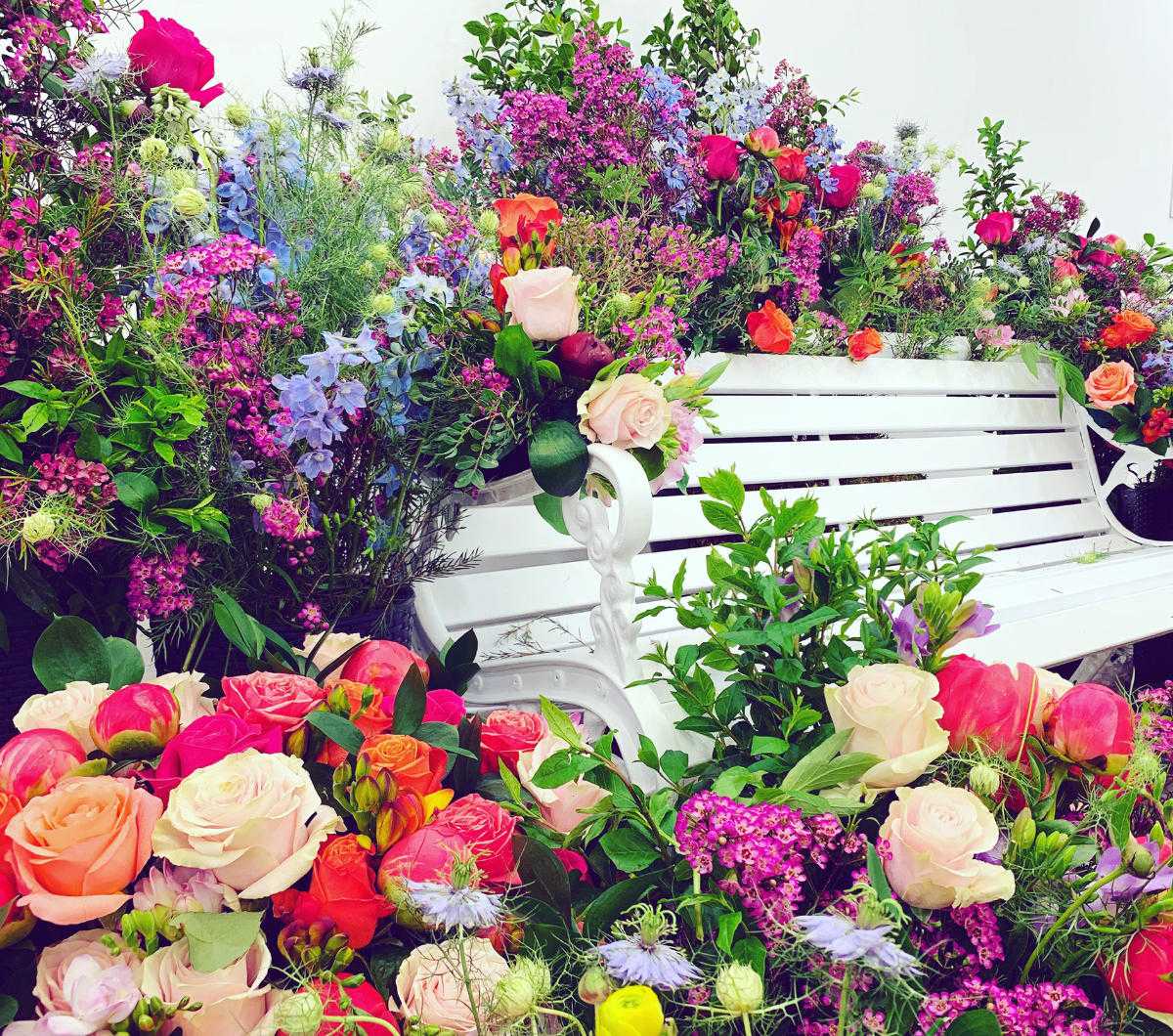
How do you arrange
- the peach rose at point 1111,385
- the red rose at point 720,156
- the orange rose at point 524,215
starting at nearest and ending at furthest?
the orange rose at point 524,215
the red rose at point 720,156
the peach rose at point 1111,385

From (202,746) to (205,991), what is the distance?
0.16 m

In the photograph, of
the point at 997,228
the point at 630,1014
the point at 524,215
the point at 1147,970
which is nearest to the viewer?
the point at 630,1014

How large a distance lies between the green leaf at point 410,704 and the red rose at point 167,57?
2.36ft

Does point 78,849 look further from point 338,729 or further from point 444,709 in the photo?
point 444,709

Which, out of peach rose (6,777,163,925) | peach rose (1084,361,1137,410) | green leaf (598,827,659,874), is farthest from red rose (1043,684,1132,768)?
peach rose (1084,361,1137,410)

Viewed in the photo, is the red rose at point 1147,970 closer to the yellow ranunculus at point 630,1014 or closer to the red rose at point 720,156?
the yellow ranunculus at point 630,1014

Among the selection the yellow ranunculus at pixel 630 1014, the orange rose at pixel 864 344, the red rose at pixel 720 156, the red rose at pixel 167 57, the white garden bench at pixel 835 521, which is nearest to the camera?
the yellow ranunculus at pixel 630 1014

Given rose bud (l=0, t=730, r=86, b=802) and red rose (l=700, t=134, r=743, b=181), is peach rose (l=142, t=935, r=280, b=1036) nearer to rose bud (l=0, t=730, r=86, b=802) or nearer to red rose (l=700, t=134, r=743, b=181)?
rose bud (l=0, t=730, r=86, b=802)

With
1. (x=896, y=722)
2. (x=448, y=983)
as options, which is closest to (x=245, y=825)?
(x=448, y=983)

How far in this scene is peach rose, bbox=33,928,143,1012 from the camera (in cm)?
56

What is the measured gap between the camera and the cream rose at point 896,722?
73 centimetres

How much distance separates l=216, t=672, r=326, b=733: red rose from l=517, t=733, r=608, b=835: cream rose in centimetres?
22

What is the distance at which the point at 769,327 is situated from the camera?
71.6 inches

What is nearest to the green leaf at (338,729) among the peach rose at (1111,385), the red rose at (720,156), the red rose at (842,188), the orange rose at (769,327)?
the orange rose at (769,327)
